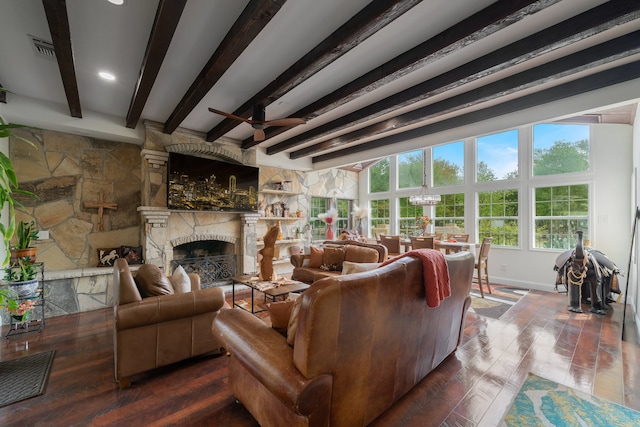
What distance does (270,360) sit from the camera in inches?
53.0

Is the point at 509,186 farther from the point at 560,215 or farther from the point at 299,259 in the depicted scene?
the point at 299,259

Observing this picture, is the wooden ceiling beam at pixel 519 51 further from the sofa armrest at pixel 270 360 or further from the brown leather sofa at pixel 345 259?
the sofa armrest at pixel 270 360

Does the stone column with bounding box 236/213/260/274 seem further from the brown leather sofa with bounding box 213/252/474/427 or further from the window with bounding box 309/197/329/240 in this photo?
the brown leather sofa with bounding box 213/252/474/427

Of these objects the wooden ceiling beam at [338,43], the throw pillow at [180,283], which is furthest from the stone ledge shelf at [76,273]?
the wooden ceiling beam at [338,43]

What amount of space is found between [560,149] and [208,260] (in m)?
6.64

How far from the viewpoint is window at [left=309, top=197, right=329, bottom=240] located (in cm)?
710

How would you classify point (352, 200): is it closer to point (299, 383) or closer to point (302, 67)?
point (302, 67)

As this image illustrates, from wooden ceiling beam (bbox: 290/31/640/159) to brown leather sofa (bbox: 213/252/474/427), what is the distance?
242cm

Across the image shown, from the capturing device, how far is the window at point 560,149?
15.2ft

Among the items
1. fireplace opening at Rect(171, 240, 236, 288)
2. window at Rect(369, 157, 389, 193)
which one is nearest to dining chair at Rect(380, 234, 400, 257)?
window at Rect(369, 157, 389, 193)

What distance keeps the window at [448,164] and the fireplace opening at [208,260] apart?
502 cm

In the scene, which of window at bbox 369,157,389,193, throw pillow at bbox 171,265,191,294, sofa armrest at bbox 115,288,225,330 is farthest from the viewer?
window at bbox 369,157,389,193

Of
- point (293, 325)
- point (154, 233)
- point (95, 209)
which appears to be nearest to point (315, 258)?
point (154, 233)

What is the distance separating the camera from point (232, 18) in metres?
2.02
